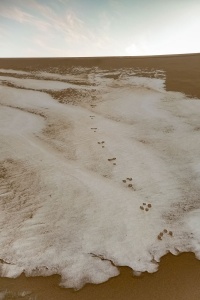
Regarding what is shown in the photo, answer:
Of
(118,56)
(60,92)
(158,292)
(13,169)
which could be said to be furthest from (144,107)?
(118,56)

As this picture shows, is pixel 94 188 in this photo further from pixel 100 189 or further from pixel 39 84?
pixel 39 84

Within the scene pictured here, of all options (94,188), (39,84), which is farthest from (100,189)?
(39,84)

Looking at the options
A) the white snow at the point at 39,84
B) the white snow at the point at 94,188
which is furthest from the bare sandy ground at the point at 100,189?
the white snow at the point at 39,84

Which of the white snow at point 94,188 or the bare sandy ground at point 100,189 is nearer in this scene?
the bare sandy ground at point 100,189

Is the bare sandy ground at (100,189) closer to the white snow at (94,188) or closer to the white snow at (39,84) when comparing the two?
the white snow at (94,188)

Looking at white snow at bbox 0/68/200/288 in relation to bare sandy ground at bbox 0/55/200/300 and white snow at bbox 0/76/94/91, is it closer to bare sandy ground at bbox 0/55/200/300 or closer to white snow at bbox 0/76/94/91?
bare sandy ground at bbox 0/55/200/300

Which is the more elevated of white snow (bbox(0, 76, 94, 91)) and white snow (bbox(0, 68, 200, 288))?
white snow (bbox(0, 76, 94, 91))

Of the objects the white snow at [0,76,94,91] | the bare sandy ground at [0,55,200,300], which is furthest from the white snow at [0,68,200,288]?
the white snow at [0,76,94,91]
